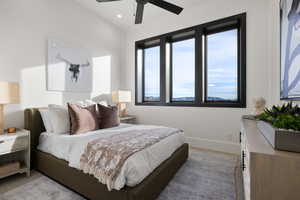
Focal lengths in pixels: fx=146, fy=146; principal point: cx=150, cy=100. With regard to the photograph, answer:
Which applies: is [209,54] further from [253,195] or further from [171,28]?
[253,195]

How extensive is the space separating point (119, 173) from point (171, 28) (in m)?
3.50

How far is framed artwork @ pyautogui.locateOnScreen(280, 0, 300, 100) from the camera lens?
4.32ft

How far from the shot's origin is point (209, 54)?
3350mm

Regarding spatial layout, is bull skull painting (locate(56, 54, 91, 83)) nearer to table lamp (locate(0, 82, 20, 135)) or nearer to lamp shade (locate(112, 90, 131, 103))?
lamp shade (locate(112, 90, 131, 103))

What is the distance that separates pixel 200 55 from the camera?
131 inches

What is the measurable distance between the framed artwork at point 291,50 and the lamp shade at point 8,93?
10.9 feet

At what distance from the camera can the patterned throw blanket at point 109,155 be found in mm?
1351

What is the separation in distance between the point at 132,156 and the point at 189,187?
0.96 m

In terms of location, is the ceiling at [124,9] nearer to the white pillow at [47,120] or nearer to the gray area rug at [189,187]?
the white pillow at [47,120]

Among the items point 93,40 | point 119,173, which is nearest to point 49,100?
point 93,40

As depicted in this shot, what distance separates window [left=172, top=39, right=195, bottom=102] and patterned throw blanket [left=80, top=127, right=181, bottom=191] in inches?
84.2

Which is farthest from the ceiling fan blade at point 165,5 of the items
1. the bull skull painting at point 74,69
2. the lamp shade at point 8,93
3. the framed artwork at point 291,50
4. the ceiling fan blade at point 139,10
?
the lamp shade at point 8,93

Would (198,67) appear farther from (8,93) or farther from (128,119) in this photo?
(8,93)

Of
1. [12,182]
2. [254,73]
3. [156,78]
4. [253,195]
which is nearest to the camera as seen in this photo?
[253,195]
